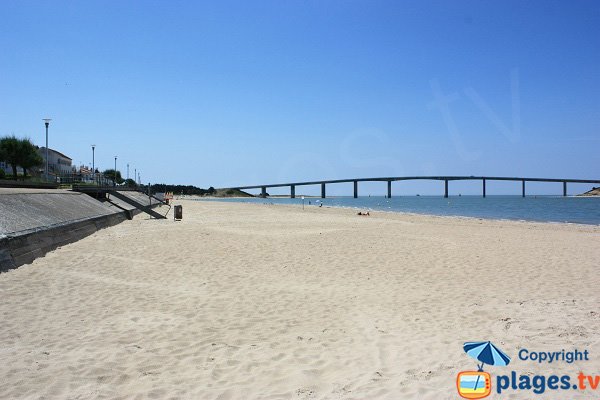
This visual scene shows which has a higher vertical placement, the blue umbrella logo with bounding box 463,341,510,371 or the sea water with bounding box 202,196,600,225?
the blue umbrella logo with bounding box 463,341,510,371

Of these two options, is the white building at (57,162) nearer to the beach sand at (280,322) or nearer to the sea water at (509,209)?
the sea water at (509,209)

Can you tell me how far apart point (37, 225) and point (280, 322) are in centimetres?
1023

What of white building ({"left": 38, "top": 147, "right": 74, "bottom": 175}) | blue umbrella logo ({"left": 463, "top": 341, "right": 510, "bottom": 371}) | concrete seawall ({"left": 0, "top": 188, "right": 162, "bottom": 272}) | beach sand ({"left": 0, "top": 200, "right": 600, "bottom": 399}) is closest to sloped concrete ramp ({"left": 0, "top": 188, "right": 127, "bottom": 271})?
concrete seawall ({"left": 0, "top": 188, "right": 162, "bottom": 272})

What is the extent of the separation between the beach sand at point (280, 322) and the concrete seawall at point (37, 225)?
0.46 meters

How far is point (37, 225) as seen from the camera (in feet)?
44.9

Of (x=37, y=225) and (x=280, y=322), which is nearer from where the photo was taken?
(x=280, y=322)

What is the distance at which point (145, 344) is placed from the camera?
5973 mm

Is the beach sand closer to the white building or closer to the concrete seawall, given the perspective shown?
the concrete seawall

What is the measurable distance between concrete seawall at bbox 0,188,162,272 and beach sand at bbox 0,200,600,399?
1.51 feet

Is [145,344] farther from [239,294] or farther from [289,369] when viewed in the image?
[239,294]

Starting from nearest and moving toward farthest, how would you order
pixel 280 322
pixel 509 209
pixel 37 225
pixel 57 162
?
pixel 280 322
pixel 37 225
pixel 509 209
pixel 57 162

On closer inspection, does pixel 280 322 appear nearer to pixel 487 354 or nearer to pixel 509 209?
pixel 487 354

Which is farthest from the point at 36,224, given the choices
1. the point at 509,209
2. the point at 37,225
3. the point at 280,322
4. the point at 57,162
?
the point at 57,162

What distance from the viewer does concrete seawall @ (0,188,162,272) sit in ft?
35.4
